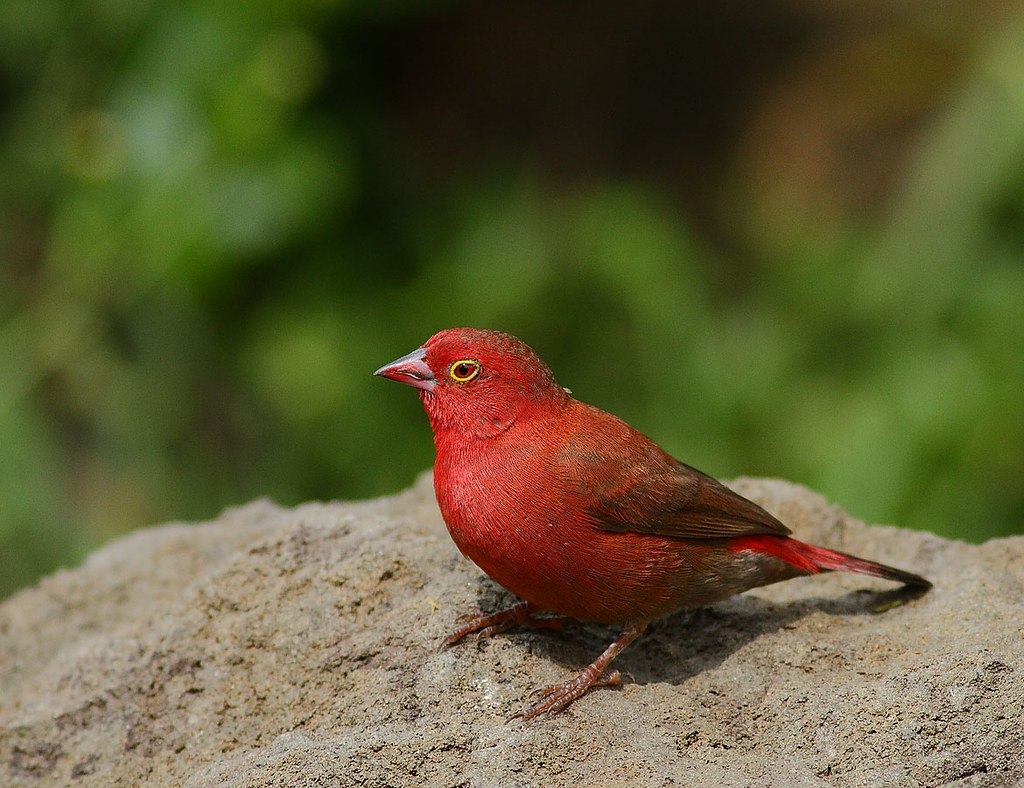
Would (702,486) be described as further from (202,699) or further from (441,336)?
(202,699)

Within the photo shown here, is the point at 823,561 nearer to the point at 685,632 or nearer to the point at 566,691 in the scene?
the point at 685,632

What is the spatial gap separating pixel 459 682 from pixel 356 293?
13.5 feet

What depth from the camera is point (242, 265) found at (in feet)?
22.7

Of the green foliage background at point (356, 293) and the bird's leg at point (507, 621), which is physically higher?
the green foliage background at point (356, 293)

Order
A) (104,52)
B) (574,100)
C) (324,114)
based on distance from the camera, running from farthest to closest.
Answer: (574,100), (324,114), (104,52)

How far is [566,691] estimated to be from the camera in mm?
3521

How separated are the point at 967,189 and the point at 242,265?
4126 mm

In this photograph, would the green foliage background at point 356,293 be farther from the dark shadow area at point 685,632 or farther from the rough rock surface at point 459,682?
the rough rock surface at point 459,682

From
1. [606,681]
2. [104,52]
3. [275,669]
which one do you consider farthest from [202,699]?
[104,52]

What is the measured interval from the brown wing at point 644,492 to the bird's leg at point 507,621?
39 centimetres

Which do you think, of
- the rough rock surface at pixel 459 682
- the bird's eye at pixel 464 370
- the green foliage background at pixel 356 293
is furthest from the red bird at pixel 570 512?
the green foliage background at pixel 356 293

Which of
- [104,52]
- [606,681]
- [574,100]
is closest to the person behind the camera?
[606,681]

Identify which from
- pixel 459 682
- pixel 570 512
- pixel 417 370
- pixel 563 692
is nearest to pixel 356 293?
pixel 417 370

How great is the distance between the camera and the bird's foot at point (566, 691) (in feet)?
11.3
